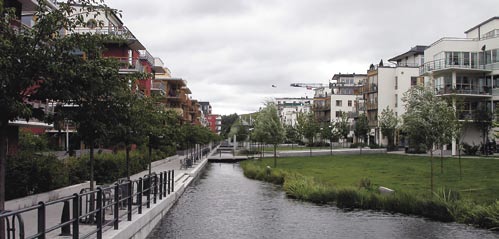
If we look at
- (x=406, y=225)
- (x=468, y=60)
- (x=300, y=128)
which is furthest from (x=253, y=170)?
(x=300, y=128)

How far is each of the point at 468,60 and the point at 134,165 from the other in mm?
37145

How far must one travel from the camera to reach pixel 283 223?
16.6 m

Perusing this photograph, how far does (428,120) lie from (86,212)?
1504 centimetres

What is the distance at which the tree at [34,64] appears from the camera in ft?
23.6

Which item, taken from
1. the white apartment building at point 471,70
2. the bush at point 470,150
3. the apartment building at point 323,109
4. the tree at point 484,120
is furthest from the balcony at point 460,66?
the apartment building at point 323,109

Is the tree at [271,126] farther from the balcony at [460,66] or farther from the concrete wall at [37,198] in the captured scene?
the concrete wall at [37,198]

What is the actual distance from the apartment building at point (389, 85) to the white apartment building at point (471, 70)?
17356 millimetres

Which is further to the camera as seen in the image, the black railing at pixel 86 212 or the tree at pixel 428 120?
the tree at pixel 428 120

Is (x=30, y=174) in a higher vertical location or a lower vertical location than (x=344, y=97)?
lower

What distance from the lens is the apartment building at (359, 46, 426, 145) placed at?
7244 centimetres

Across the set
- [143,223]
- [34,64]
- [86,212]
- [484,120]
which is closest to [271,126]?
[484,120]

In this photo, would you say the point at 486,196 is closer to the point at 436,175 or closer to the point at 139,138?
the point at 436,175

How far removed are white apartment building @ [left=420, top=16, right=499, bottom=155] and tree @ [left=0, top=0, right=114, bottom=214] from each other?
156 ft

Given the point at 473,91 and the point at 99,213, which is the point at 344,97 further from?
the point at 99,213
